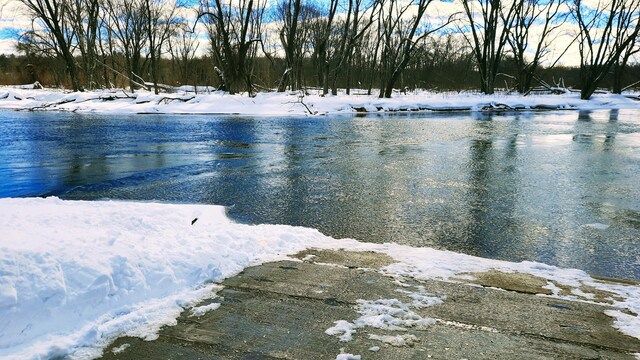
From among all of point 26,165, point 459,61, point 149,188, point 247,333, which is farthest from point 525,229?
point 459,61

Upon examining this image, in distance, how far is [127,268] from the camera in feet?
9.61

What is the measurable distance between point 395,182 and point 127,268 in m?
5.00

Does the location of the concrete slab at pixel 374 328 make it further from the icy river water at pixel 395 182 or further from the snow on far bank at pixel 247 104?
the snow on far bank at pixel 247 104

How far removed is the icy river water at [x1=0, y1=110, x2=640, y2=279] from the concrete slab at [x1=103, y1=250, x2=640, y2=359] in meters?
1.32

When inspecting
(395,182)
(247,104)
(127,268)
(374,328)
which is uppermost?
(247,104)

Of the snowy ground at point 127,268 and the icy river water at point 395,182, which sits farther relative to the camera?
the icy river water at point 395,182

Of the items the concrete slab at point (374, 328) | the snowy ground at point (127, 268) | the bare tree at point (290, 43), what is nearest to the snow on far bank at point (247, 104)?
the bare tree at point (290, 43)

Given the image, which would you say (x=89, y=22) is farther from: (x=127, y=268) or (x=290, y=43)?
(x=127, y=268)

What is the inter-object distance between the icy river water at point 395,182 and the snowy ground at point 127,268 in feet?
2.21

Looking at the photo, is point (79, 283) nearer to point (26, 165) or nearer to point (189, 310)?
point (189, 310)

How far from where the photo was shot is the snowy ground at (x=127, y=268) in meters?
2.40

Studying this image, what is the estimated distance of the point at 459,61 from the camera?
213 ft

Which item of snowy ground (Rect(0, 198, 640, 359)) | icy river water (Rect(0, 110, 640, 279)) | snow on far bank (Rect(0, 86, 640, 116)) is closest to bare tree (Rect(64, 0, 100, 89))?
snow on far bank (Rect(0, 86, 640, 116))

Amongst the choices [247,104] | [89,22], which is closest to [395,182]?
[247,104]
